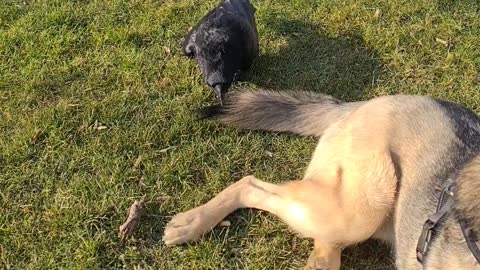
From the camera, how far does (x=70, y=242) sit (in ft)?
12.5

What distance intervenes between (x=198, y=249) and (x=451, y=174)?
1.56 m

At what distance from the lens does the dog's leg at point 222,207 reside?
3842mm

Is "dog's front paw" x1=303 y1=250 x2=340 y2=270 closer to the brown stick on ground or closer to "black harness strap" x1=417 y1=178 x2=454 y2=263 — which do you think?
"black harness strap" x1=417 y1=178 x2=454 y2=263

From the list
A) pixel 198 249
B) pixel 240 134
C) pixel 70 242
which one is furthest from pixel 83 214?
pixel 240 134

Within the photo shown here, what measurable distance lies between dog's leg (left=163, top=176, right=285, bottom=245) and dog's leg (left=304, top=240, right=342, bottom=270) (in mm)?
353

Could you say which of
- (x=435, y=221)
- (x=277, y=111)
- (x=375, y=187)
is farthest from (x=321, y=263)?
(x=277, y=111)

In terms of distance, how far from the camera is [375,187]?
3453 millimetres

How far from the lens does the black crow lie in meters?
4.73

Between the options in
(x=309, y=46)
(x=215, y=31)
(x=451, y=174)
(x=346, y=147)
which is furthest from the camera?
(x=309, y=46)

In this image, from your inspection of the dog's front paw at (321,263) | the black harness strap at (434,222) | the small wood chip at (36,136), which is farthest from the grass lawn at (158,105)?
the black harness strap at (434,222)

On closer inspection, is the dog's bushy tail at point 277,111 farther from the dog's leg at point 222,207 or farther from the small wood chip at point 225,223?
the small wood chip at point 225,223

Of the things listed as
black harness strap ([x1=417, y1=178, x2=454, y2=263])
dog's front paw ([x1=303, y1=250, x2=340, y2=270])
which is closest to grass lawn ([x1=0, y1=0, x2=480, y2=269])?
dog's front paw ([x1=303, y1=250, x2=340, y2=270])

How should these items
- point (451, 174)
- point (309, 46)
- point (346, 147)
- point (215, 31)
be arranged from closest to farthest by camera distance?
point (451, 174) < point (346, 147) < point (215, 31) < point (309, 46)

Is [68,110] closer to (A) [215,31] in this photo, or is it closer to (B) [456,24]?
(A) [215,31]
